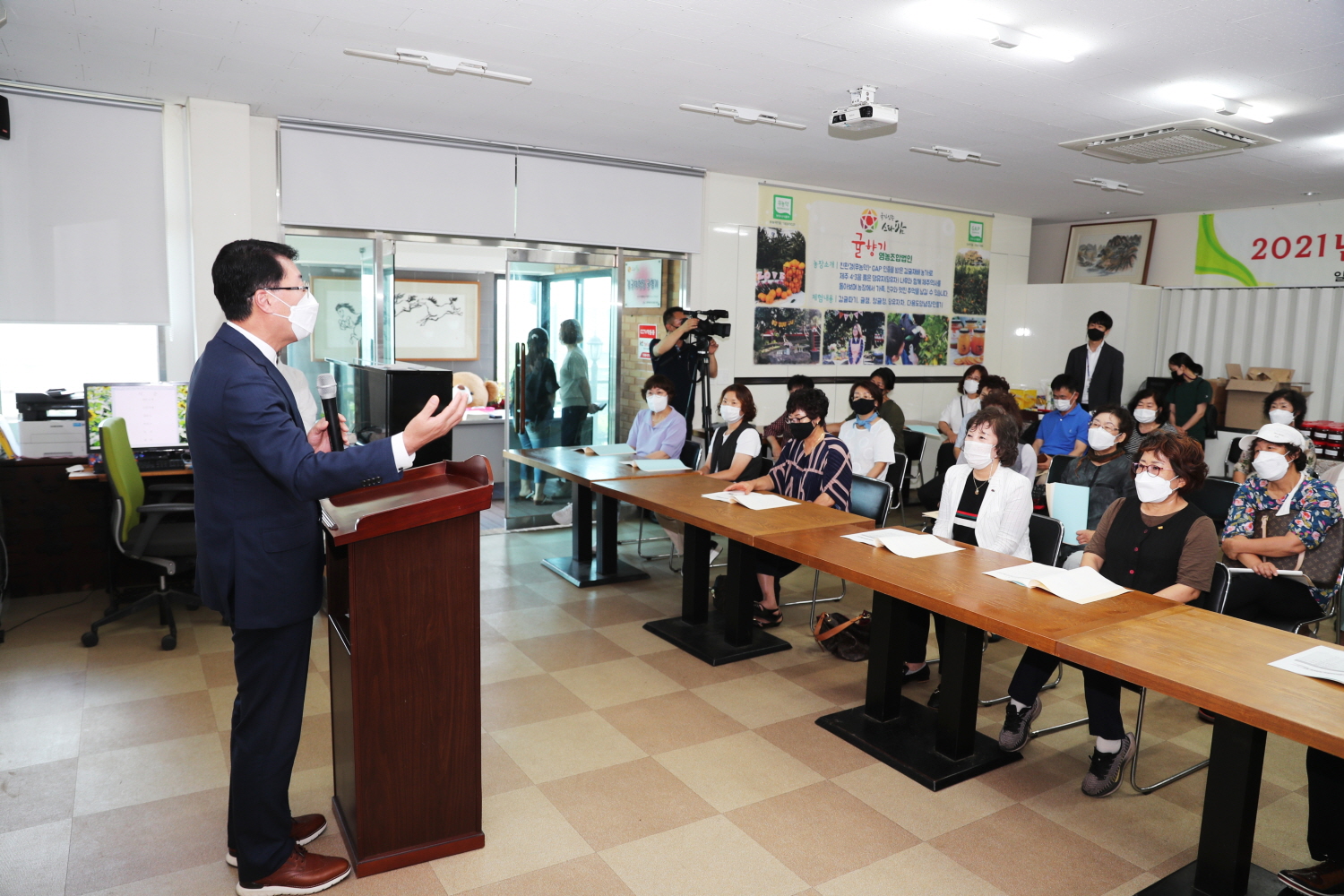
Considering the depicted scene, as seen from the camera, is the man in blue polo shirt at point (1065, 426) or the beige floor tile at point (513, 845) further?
the man in blue polo shirt at point (1065, 426)

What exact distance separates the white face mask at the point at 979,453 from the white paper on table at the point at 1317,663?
1568 millimetres

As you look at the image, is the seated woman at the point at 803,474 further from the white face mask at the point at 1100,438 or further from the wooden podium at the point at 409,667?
the wooden podium at the point at 409,667

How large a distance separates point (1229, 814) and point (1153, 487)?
1308 mm

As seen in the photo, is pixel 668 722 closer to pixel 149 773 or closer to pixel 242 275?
pixel 149 773

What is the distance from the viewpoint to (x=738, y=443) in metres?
5.56

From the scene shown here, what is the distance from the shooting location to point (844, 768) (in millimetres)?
3375

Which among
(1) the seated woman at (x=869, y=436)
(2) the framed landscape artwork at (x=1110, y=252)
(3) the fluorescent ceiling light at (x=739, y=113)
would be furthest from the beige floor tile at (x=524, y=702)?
(2) the framed landscape artwork at (x=1110, y=252)

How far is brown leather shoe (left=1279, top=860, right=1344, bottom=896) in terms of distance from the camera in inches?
100

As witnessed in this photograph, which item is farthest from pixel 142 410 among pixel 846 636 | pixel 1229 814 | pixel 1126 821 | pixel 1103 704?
pixel 1229 814

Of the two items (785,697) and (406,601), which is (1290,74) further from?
(406,601)

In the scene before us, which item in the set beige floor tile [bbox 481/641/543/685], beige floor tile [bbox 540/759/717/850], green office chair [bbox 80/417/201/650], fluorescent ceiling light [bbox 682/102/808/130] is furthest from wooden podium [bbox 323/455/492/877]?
fluorescent ceiling light [bbox 682/102/808/130]

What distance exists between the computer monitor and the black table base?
3.14m

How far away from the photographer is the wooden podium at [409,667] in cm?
247

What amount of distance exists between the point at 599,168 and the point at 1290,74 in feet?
15.0
